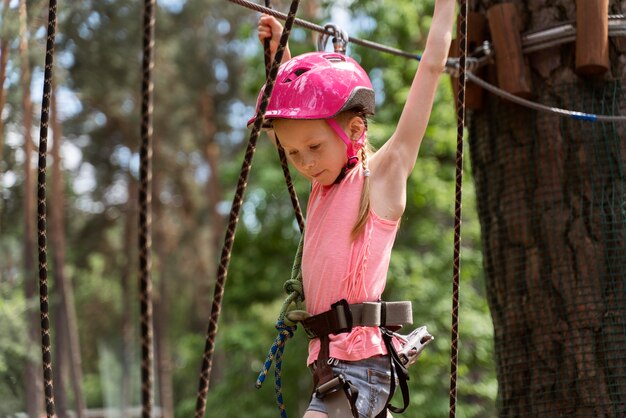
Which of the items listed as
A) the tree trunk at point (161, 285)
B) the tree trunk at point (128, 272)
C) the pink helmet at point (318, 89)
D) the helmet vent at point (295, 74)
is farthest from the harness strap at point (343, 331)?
the tree trunk at point (161, 285)

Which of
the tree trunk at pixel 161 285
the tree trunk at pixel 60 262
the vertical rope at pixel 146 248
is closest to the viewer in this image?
the vertical rope at pixel 146 248

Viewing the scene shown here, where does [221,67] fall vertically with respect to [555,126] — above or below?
above

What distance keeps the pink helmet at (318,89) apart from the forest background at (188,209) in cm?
698

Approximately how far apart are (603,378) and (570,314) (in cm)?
25

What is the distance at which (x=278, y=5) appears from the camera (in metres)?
19.6

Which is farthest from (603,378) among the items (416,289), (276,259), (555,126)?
(276,259)

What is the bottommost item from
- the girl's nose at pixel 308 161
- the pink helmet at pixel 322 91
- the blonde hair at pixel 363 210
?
the blonde hair at pixel 363 210

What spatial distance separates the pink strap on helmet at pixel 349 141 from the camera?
2715 millimetres

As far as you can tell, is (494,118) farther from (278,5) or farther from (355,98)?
(278,5)

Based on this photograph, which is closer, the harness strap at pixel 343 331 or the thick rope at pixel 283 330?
the harness strap at pixel 343 331

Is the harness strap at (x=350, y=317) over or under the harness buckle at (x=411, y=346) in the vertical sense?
over

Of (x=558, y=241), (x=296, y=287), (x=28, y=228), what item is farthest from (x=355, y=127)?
(x=28, y=228)

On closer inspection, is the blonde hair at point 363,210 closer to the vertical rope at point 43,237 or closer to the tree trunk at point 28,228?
the vertical rope at point 43,237

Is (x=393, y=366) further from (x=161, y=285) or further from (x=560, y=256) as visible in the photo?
(x=161, y=285)
